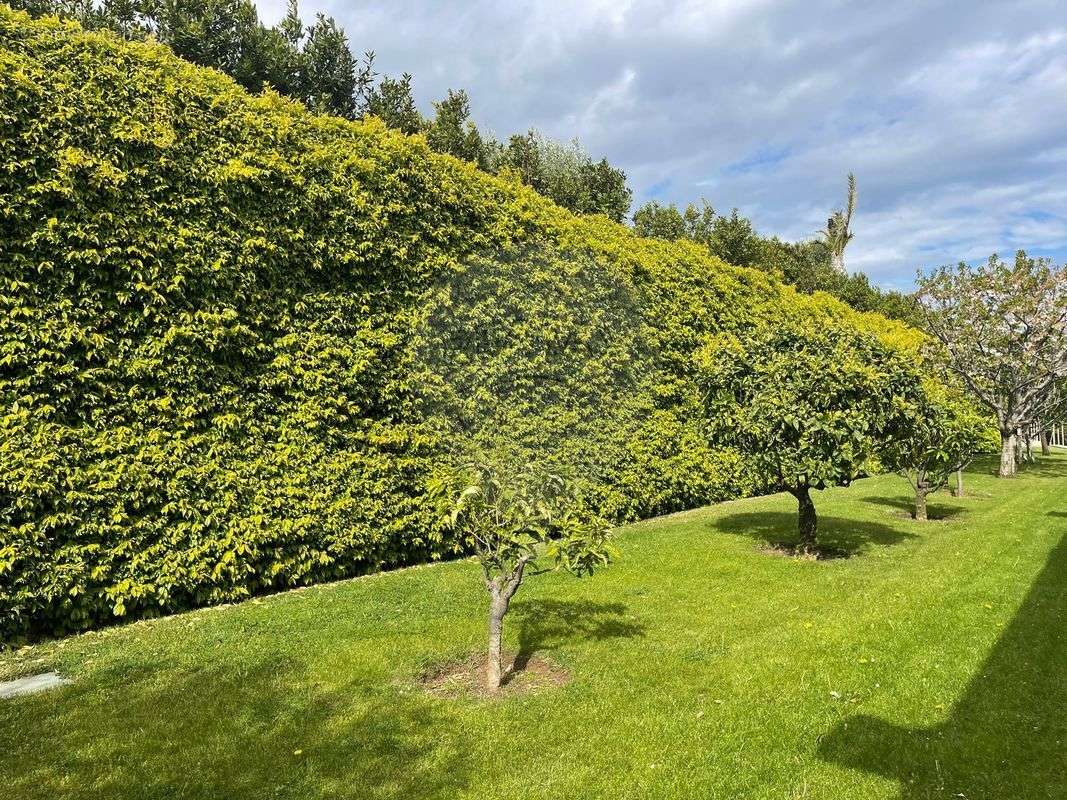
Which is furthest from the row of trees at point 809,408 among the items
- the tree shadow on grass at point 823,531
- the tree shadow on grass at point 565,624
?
the tree shadow on grass at point 565,624

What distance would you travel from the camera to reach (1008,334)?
21531mm

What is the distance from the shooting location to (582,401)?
36.9 ft

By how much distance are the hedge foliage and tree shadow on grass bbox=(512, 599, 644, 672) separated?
2632 mm

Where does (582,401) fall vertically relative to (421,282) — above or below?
below

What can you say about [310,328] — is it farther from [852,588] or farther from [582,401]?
[852,588]

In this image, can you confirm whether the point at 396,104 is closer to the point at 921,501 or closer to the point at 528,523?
the point at 921,501

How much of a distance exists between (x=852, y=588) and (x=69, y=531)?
8391 millimetres

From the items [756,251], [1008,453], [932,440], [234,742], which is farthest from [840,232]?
[234,742]

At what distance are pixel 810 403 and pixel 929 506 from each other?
8137mm

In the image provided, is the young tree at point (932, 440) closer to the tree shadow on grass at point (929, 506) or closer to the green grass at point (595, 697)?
the tree shadow on grass at point (929, 506)

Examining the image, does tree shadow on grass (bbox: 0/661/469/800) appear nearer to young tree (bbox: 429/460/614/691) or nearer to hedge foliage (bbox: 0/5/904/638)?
young tree (bbox: 429/460/614/691)

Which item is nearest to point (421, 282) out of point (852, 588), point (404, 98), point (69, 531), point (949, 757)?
point (69, 531)

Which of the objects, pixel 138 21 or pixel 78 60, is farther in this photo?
pixel 138 21

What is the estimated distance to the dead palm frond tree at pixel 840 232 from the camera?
4669 centimetres
